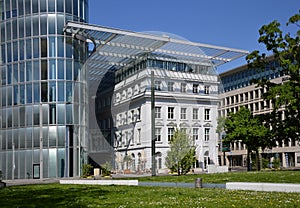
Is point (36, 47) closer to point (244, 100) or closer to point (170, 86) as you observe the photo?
point (170, 86)

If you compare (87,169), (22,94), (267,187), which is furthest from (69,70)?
(267,187)

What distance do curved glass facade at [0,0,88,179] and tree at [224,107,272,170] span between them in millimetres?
20293

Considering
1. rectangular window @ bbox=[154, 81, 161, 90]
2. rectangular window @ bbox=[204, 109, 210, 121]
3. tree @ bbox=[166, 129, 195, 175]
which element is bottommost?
tree @ bbox=[166, 129, 195, 175]

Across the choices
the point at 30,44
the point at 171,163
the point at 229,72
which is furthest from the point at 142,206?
the point at 229,72

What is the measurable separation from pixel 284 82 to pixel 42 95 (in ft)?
108

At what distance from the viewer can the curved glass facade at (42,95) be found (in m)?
58.8

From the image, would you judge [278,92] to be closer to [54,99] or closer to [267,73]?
[54,99]

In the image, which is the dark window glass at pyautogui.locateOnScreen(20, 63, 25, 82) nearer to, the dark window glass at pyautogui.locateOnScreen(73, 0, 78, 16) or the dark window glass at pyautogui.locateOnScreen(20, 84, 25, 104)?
the dark window glass at pyautogui.locateOnScreen(20, 84, 25, 104)

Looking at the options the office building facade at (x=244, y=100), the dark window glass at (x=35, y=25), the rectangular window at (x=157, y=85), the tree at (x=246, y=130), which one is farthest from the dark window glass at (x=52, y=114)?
the office building facade at (x=244, y=100)

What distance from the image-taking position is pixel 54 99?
59.5 metres

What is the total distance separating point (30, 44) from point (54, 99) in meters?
8.36

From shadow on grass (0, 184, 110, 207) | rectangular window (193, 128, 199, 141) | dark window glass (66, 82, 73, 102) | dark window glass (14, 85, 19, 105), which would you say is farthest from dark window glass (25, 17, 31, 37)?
shadow on grass (0, 184, 110, 207)

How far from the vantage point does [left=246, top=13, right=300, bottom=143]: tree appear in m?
38.2

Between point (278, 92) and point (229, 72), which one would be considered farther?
point (229, 72)
